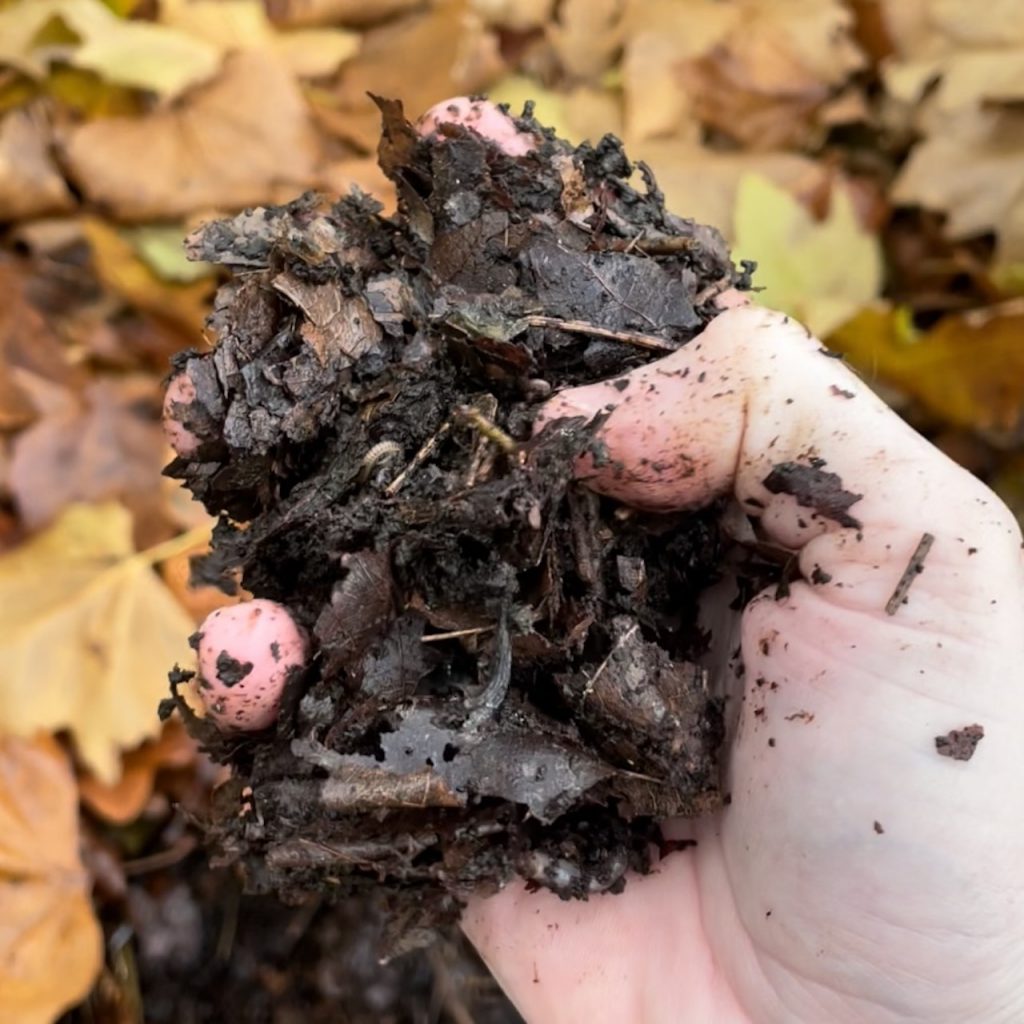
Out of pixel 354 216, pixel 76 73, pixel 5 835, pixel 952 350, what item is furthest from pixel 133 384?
pixel 952 350

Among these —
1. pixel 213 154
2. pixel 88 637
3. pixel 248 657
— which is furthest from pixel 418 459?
pixel 213 154

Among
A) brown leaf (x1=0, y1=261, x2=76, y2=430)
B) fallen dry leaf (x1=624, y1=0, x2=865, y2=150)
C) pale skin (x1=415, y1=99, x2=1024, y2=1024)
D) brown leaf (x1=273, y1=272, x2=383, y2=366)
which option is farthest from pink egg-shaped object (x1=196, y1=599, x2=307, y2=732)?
fallen dry leaf (x1=624, y1=0, x2=865, y2=150)

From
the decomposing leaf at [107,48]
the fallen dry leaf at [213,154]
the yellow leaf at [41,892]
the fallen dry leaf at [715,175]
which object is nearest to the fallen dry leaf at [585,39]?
the fallen dry leaf at [715,175]

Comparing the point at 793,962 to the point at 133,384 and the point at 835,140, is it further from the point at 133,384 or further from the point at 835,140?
the point at 835,140

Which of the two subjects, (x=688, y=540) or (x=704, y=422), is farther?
(x=688, y=540)

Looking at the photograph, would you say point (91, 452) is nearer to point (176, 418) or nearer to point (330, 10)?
point (176, 418)

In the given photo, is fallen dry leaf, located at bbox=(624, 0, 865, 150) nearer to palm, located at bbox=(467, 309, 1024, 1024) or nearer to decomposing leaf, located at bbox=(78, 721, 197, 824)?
palm, located at bbox=(467, 309, 1024, 1024)
